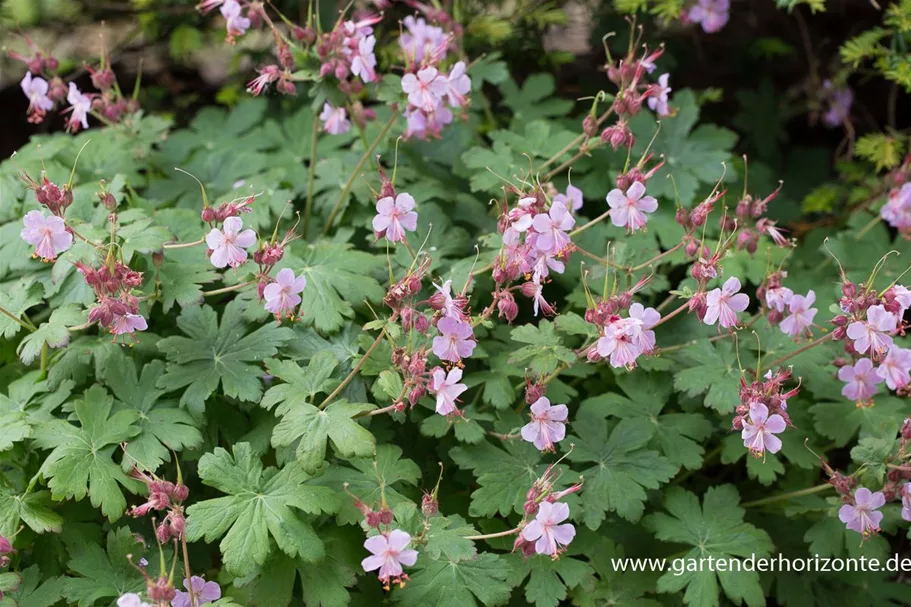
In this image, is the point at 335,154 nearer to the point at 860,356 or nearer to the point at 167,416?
the point at 167,416

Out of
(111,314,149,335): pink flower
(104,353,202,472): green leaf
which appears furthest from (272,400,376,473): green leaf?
(111,314,149,335): pink flower

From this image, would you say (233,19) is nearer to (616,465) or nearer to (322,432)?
(322,432)

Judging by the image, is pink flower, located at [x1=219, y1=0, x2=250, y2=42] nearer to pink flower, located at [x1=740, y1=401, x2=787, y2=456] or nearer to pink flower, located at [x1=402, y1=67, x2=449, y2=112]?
pink flower, located at [x1=402, y1=67, x2=449, y2=112]

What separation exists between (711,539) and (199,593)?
4.26 feet

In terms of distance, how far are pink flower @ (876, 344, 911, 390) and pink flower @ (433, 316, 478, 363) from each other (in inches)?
41.9

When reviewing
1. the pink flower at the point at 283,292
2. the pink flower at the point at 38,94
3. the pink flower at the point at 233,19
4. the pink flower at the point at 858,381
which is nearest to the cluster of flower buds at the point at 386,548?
the pink flower at the point at 283,292

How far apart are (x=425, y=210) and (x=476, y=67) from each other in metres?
0.69

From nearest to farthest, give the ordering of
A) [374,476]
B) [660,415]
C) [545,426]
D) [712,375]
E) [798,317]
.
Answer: [545,426] < [374,476] < [798,317] < [712,375] < [660,415]

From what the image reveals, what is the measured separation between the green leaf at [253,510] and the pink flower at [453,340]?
16.7 inches

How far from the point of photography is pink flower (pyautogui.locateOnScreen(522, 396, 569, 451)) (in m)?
2.03

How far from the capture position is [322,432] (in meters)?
1.97

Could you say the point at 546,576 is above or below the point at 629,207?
below

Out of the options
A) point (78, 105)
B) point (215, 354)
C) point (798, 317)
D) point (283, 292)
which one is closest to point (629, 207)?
point (798, 317)

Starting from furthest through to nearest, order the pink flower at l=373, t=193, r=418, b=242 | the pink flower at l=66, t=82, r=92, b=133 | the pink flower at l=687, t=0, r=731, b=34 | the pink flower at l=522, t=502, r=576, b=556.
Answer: the pink flower at l=687, t=0, r=731, b=34, the pink flower at l=66, t=82, r=92, b=133, the pink flower at l=373, t=193, r=418, b=242, the pink flower at l=522, t=502, r=576, b=556
